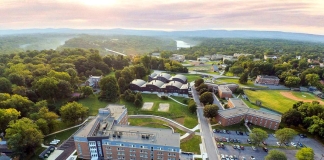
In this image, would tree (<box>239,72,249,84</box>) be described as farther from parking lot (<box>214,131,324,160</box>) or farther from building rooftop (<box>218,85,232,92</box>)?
parking lot (<box>214,131,324,160</box>)

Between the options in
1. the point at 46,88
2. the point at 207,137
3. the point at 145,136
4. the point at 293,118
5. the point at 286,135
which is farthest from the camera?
the point at 46,88

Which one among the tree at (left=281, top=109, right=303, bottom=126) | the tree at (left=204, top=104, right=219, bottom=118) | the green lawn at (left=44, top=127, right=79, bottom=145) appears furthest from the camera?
the tree at (left=204, top=104, right=219, bottom=118)

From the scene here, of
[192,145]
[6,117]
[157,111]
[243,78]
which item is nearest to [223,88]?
[243,78]

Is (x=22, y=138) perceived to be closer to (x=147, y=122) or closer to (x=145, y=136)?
(x=145, y=136)

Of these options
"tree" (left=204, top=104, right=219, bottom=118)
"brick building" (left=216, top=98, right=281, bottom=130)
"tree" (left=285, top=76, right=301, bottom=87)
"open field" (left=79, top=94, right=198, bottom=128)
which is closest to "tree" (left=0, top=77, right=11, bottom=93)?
"open field" (left=79, top=94, right=198, bottom=128)

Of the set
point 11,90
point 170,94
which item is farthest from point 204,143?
point 11,90

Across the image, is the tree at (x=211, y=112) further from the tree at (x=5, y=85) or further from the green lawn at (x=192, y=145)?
the tree at (x=5, y=85)

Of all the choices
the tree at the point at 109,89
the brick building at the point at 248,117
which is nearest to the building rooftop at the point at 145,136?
the brick building at the point at 248,117
